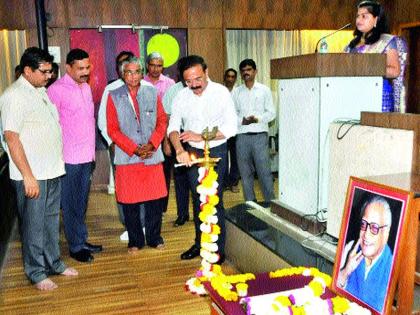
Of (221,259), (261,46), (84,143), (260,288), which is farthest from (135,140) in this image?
(261,46)

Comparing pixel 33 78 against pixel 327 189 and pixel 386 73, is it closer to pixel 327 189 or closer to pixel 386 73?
pixel 327 189

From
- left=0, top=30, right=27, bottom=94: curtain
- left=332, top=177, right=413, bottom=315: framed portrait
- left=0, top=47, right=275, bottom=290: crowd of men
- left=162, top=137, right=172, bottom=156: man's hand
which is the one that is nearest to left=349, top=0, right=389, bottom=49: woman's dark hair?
left=0, top=47, right=275, bottom=290: crowd of men

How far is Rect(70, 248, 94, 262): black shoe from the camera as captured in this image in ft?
11.0

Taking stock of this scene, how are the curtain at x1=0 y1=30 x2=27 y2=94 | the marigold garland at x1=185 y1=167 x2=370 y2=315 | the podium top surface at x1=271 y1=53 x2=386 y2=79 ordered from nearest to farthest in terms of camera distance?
1. the marigold garland at x1=185 y1=167 x2=370 y2=315
2. the podium top surface at x1=271 y1=53 x2=386 y2=79
3. the curtain at x1=0 y1=30 x2=27 y2=94

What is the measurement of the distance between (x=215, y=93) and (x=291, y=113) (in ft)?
2.03

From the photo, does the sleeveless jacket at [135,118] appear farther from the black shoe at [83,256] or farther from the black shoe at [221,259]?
the black shoe at [221,259]

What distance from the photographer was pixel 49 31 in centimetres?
551

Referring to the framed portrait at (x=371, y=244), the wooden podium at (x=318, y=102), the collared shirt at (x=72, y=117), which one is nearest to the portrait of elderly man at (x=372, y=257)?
the framed portrait at (x=371, y=244)

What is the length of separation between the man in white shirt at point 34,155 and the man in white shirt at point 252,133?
1.88 metres

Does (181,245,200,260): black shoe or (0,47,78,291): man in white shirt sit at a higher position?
(0,47,78,291): man in white shirt

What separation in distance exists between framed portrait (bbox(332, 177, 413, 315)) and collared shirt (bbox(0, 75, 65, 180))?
1950mm

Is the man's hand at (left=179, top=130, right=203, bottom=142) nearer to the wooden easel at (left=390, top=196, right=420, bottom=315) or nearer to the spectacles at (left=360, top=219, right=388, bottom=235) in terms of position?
the spectacles at (left=360, top=219, right=388, bottom=235)

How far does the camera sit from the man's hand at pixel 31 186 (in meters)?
2.64

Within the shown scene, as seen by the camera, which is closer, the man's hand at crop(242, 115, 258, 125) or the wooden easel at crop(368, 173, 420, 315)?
the wooden easel at crop(368, 173, 420, 315)
